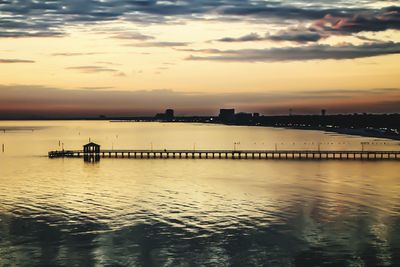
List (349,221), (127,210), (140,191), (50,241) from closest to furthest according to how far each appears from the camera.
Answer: (50,241)
(349,221)
(127,210)
(140,191)

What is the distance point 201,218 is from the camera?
158ft

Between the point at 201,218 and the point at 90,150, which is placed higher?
the point at 90,150

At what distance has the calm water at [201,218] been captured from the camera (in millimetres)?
35844

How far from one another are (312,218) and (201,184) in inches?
1087

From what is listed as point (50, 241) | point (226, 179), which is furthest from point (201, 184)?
point (50, 241)

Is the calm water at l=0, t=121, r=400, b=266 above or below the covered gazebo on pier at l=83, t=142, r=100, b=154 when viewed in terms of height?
below

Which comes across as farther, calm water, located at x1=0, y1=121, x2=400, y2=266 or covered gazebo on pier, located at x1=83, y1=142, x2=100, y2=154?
covered gazebo on pier, located at x1=83, y1=142, x2=100, y2=154

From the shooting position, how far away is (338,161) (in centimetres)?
10625

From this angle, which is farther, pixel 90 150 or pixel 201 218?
pixel 90 150

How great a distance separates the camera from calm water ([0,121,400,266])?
3584cm

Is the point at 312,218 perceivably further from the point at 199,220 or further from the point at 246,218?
the point at 199,220

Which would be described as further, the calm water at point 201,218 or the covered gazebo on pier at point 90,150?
the covered gazebo on pier at point 90,150

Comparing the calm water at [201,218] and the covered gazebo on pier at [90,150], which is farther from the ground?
the covered gazebo on pier at [90,150]

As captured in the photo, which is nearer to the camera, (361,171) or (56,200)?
(56,200)
